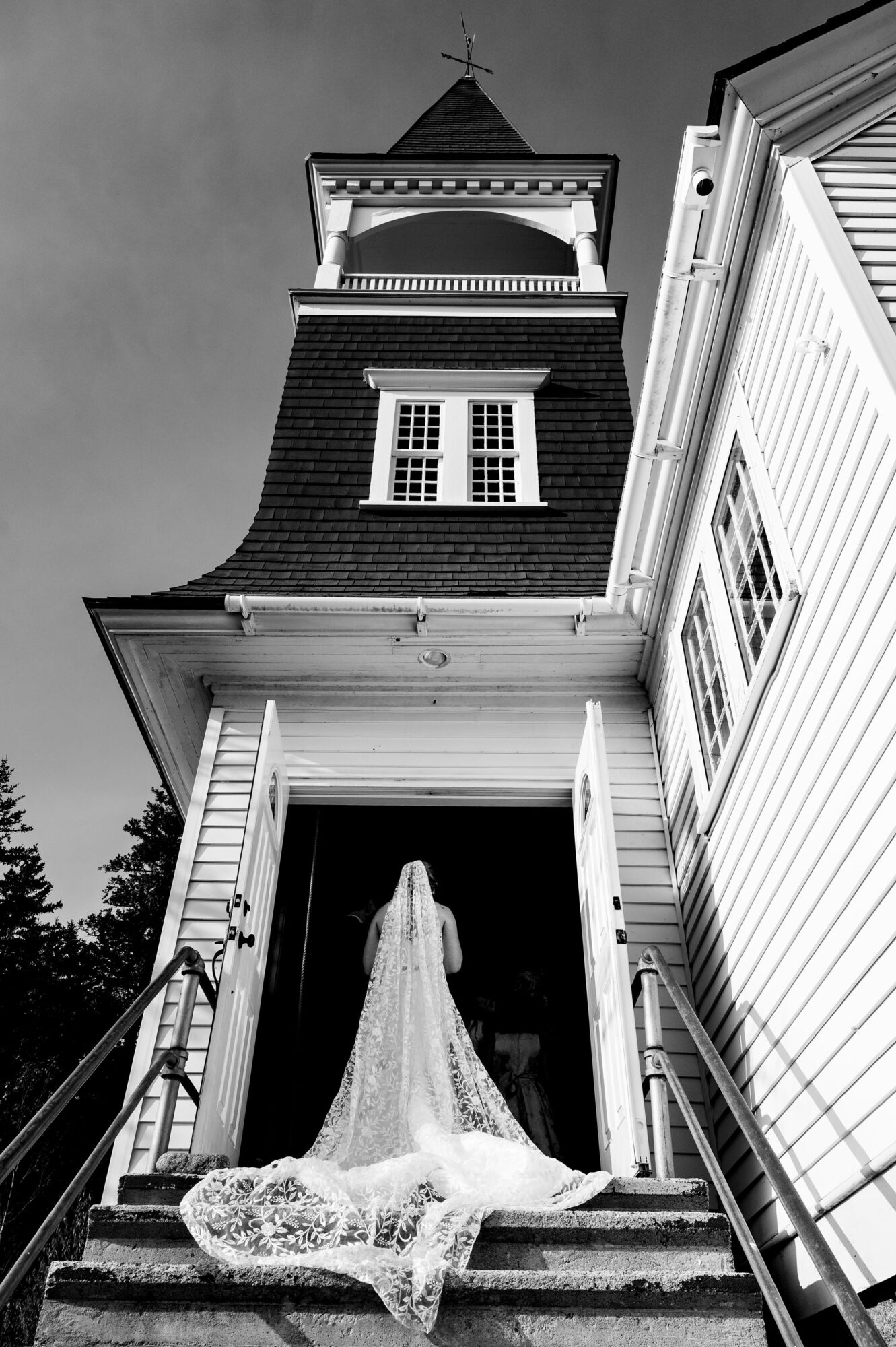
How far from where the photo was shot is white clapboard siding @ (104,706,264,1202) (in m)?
5.26

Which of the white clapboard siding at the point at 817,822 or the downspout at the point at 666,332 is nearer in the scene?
the white clapboard siding at the point at 817,822

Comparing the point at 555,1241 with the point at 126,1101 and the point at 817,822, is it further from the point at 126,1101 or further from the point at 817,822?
the point at 126,1101

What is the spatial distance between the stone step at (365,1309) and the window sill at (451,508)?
21.2 feet

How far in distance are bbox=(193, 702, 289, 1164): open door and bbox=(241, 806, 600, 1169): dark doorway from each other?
90cm

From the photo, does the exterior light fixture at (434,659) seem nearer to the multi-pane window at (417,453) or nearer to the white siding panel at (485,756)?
the white siding panel at (485,756)

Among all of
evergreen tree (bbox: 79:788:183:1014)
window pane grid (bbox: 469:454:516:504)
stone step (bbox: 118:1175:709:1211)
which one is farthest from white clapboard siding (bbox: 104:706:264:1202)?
evergreen tree (bbox: 79:788:183:1014)

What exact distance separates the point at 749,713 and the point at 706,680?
1.16 metres

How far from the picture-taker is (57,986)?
22625mm

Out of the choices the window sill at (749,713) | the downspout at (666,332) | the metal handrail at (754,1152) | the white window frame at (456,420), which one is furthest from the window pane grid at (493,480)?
the metal handrail at (754,1152)

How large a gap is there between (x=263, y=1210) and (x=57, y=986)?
2141 centimetres

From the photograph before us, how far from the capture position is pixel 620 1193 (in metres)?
3.90

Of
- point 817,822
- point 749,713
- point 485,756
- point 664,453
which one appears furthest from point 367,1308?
point 664,453

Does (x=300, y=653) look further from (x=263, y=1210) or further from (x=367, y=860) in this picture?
(x=263, y=1210)

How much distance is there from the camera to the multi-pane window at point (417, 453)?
9469 millimetres
